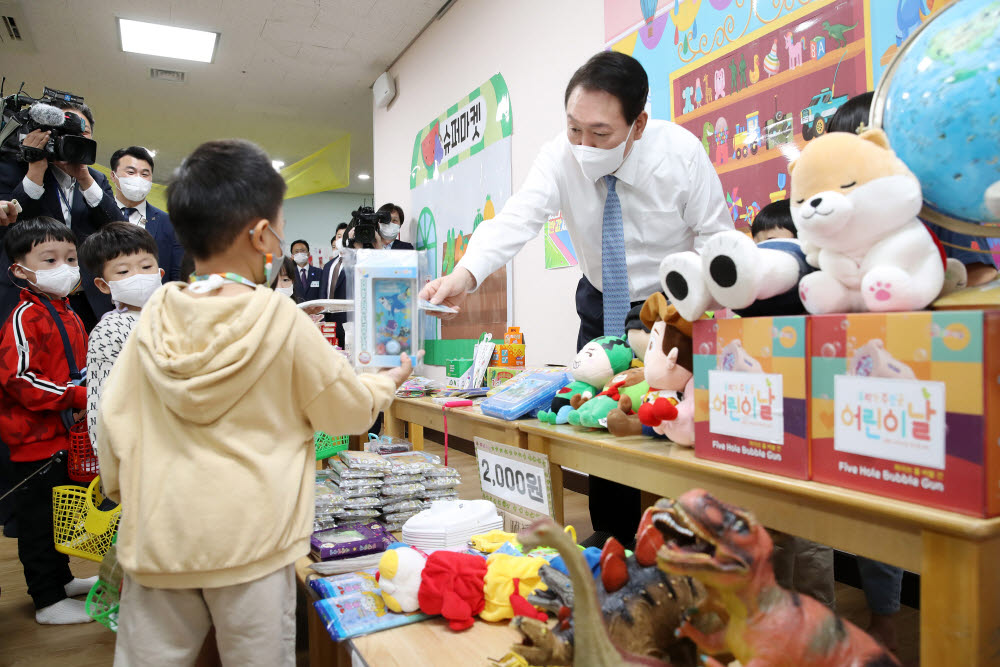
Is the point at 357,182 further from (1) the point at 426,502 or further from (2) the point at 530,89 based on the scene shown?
(1) the point at 426,502

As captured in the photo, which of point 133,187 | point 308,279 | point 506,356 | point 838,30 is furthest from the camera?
point 308,279

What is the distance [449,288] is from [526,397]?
309 mm

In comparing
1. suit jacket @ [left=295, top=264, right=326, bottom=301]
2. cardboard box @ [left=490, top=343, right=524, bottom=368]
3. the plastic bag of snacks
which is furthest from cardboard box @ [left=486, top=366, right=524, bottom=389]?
suit jacket @ [left=295, top=264, right=326, bottom=301]

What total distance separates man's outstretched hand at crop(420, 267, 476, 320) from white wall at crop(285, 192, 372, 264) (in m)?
10.3

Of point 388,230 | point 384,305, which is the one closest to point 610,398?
point 384,305

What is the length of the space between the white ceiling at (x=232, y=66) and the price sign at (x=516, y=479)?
157 inches

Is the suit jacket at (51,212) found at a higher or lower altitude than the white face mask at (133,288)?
higher

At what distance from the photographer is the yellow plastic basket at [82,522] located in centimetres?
194

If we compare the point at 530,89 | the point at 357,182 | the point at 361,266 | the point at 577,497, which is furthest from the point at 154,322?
the point at 357,182

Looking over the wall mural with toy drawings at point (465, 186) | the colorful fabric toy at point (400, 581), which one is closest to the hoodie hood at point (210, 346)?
the colorful fabric toy at point (400, 581)

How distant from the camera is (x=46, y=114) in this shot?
7.77 feet

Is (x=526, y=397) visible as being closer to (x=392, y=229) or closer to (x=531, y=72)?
(x=531, y=72)

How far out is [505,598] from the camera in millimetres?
1098

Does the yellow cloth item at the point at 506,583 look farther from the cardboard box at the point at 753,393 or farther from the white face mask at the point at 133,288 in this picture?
the white face mask at the point at 133,288
